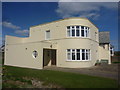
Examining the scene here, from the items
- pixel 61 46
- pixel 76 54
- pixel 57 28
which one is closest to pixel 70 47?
pixel 76 54

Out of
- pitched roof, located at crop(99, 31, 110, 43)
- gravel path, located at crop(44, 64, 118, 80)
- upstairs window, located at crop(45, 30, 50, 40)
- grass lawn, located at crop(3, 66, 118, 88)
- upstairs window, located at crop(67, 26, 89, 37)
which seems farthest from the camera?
pitched roof, located at crop(99, 31, 110, 43)

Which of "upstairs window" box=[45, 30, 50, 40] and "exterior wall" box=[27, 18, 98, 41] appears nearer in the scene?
"exterior wall" box=[27, 18, 98, 41]

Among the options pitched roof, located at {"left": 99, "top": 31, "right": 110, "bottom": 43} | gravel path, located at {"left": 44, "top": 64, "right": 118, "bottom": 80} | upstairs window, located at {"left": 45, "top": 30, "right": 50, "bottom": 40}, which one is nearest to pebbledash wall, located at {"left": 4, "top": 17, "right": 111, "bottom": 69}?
upstairs window, located at {"left": 45, "top": 30, "right": 50, "bottom": 40}

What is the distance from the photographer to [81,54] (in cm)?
1725

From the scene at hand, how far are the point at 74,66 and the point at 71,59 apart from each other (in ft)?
3.53

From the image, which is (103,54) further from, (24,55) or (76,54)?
(24,55)

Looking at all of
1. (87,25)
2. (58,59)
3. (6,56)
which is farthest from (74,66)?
(6,56)

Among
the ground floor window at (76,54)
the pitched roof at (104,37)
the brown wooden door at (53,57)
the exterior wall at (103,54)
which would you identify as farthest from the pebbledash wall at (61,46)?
the pitched roof at (104,37)

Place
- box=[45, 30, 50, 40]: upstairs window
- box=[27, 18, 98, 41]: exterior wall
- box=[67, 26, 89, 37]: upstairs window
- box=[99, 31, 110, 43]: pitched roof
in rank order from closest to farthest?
1. box=[67, 26, 89, 37]: upstairs window
2. box=[27, 18, 98, 41]: exterior wall
3. box=[45, 30, 50, 40]: upstairs window
4. box=[99, 31, 110, 43]: pitched roof

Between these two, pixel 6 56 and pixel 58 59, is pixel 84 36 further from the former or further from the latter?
pixel 6 56

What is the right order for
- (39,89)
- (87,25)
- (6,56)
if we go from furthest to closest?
(6,56)
(87,25)
(39,89)

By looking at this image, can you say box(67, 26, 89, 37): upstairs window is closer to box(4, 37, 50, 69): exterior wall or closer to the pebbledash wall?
the pebbledash wall

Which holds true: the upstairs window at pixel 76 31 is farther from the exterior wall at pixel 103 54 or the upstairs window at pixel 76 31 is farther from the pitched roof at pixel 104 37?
the pitched roof at pixel 104 37

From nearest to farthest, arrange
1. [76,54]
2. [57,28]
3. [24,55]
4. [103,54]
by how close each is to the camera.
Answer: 1. [76,54]
2. [24,55]
3. [57,28]
4. [103,54]
